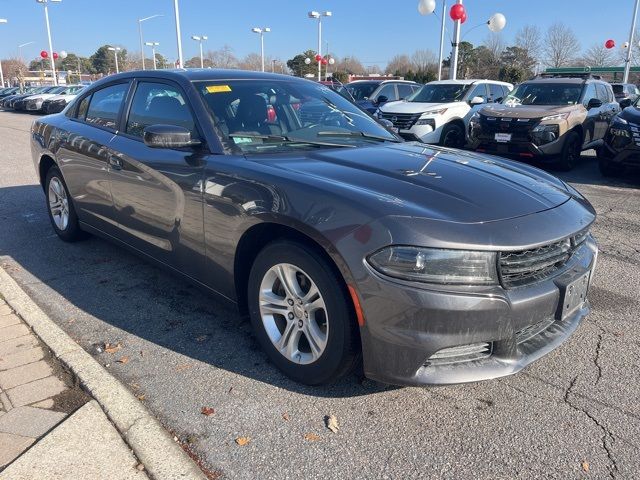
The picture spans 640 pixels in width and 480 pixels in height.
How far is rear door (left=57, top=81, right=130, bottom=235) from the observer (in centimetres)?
425

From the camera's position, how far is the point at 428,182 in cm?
276

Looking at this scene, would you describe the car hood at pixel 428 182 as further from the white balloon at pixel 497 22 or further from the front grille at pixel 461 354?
the white balloon at pixel 497 22

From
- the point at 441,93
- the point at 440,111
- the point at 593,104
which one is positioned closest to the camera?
the point at 593,104

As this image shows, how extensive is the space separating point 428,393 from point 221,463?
1146 millimetres

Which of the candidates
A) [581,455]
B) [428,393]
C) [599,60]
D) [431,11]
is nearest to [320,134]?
[428,393]

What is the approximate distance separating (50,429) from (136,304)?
4.80 feet

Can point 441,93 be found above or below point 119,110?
above

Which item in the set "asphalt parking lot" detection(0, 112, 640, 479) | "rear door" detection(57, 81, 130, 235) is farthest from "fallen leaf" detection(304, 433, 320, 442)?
"rear door" detection(57, 81, 130, 235)

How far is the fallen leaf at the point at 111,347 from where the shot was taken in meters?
3.28

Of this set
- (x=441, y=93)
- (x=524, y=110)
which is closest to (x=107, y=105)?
(x=524, y=110)

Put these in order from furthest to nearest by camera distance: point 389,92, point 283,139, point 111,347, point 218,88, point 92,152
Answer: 1. point 389,92
2. point 92,152
3. point 218,88
4. point 283,139
5. point 111,347

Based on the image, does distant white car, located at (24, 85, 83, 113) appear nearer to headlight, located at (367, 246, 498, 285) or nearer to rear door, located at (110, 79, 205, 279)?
rear door, located at (110, 79, 205, 279)

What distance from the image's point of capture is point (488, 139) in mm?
9516

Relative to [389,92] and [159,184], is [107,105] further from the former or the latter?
[389,92]
